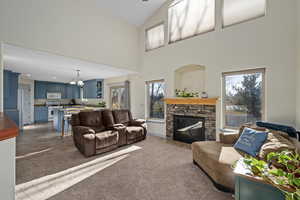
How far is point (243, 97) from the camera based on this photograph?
3.40 metres

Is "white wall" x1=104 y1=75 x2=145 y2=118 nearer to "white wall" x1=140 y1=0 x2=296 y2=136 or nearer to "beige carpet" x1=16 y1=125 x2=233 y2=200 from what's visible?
"white wall" x1=140 y1=0 x2=296 y2=136

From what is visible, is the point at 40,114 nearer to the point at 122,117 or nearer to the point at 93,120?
the point at 93,120

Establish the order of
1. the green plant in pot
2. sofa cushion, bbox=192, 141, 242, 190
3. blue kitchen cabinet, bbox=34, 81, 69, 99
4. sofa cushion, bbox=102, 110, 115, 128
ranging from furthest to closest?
blue kitchen cabinet, bbox=34, 81, 69, 99, sofa cushion, bbox=102, 110, 115, 128, sofa cushion, bbox=192, 141, 242, 190, the green plant in pot

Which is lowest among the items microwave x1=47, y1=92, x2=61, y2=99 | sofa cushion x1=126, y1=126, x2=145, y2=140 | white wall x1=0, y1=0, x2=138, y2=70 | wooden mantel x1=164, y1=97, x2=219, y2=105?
sofa cushion x1=126, y1=126, x2=145, y2=140

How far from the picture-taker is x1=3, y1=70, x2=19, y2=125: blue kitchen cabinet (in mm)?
4896

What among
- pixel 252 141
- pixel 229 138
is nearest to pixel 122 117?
pixel 229 138

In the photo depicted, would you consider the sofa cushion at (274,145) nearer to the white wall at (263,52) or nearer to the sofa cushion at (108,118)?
the white wall at (263,52)

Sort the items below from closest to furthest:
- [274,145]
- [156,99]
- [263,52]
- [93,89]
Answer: [274,145] < [263,52] < [156,99] < [93,89]

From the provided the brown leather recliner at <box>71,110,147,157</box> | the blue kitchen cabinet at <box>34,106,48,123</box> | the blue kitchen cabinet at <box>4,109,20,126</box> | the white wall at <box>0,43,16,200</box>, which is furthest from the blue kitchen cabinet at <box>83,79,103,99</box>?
the white wall at <box>0,43,16,200</box>

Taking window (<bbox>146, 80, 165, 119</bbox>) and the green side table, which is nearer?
the green side table

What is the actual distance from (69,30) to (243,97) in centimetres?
487

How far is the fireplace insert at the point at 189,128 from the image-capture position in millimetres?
3888

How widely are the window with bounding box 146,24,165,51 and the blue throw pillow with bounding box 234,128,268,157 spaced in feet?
13.0

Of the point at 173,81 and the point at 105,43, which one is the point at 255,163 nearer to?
the point at 173,81
